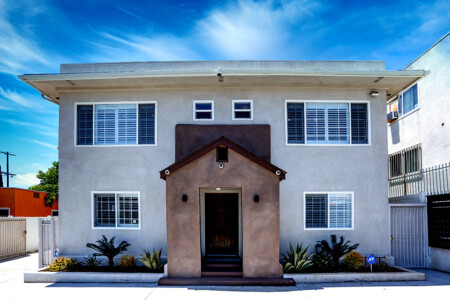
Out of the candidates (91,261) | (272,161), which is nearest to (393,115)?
(272,161)

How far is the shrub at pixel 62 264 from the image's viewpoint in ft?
31.8

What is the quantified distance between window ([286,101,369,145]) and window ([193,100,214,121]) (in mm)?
2552

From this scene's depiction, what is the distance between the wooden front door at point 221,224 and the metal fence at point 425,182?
6776mm

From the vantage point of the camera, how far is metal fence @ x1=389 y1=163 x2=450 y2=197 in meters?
10.8

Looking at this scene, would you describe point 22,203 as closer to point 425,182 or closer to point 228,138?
point 228,138

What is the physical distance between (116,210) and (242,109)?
5337 millimetres

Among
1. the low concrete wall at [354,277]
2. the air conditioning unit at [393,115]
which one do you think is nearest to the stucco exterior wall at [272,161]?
the low concrete wall at [354,277]

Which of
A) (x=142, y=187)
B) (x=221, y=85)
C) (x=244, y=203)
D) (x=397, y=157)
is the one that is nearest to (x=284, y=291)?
(x=244, y=203)

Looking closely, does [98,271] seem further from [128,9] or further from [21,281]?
[128,9]

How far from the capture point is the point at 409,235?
10891 mm

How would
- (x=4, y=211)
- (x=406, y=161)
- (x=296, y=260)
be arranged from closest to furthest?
(x=296, y=260), (x=406, y=161), (x=4, y=211)

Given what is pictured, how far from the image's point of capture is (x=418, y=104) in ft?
43.7

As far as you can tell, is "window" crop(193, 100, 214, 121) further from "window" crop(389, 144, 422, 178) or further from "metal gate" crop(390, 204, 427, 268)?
"window" crop(389, 144, 422, 178)

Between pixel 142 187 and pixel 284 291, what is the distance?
5.37 m
